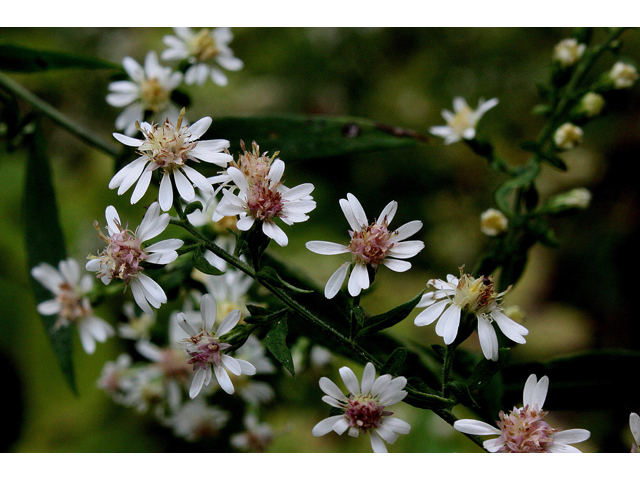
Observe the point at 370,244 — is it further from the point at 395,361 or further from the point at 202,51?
the point at 202,51

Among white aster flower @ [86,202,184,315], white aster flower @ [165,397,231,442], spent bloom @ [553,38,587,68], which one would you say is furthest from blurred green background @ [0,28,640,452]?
white aster flower @ [86,202,184,315]

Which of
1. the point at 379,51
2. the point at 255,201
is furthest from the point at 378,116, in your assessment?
the point at 255,201

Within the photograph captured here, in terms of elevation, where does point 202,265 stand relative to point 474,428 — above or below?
above

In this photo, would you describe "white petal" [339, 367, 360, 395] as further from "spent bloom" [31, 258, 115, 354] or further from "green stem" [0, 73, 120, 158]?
"green stem" [0, 73, 120, 158]

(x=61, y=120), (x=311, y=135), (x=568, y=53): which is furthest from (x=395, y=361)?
(x=61, y=120)

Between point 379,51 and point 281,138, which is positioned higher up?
point 379,51

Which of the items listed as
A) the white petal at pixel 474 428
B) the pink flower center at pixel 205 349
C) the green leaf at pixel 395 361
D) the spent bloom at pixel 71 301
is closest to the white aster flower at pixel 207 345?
the pink flower center at pixel 205 349

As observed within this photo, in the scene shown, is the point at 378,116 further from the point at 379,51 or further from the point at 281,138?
the point at 281,138
